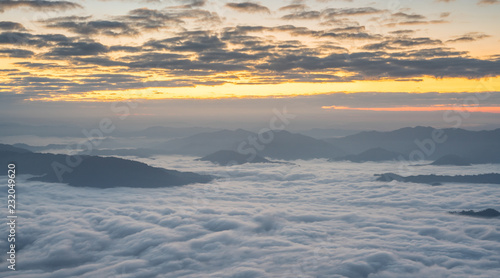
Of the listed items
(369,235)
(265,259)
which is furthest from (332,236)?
(265,259)

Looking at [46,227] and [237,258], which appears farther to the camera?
[46,227]

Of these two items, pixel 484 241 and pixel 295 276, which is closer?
pixel 295 276

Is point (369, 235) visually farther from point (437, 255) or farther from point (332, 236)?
point (437, 255)

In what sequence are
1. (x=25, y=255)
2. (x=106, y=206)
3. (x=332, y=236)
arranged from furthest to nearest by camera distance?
1. (x=106, y=206)
2. (x=332, y=236)
3. (x=25, y=255)

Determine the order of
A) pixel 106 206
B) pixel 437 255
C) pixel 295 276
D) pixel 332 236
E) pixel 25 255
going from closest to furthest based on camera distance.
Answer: pixel 295 276, pixel 437 255, pixel 25 255, pixel 332 236, pixel 106 206

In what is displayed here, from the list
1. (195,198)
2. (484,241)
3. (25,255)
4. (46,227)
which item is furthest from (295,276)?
(195,198)

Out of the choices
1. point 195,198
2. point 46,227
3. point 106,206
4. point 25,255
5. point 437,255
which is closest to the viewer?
point 437,255

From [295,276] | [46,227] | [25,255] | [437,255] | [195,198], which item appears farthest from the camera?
[195,198]

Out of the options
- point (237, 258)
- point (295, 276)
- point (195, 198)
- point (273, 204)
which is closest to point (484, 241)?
point (295, 276)

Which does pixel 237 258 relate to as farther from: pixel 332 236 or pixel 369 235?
pixel 369 235
